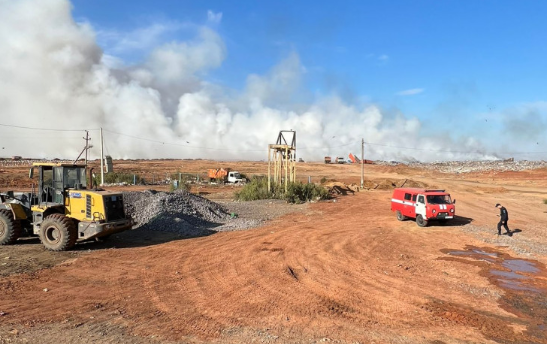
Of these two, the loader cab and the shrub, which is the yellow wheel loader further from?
the shrub

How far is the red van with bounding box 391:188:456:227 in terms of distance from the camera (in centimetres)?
1988

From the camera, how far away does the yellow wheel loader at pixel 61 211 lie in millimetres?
13266

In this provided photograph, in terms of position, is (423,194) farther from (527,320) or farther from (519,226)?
(527,320)

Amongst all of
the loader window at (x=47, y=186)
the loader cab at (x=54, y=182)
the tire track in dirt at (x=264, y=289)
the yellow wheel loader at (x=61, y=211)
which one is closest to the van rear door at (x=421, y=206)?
the tire track in dirt at (x=264, y=289)

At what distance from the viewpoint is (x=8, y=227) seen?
13789 millimetres

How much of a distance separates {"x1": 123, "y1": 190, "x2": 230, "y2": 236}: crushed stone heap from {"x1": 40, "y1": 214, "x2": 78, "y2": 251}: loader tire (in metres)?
5.14

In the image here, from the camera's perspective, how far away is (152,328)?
7168 mm

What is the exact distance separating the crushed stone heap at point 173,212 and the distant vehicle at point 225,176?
1303 inches

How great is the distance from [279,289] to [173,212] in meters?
11.7

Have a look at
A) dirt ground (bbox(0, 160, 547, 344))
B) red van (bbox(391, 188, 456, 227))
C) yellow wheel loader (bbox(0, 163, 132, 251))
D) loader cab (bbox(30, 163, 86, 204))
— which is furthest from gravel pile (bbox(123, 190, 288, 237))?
red van (bbox(391, 188, 456, 227))

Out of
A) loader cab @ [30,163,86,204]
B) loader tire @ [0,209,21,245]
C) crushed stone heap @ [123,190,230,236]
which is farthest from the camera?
crushed stone heap @ [123,190,230,236]

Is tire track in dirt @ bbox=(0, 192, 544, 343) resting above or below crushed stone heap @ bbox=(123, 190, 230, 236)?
below

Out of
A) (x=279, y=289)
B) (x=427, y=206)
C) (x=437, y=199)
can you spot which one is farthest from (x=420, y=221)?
(x=279, y=289)

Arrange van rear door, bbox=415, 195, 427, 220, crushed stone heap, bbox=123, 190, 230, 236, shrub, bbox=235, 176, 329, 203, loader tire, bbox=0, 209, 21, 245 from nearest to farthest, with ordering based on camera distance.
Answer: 1. loader tire, bbox=0, 209, 21, 245
2. crushed stone heap, bbox=123, 190, 230, 236
3. van rear door, bbox=415, 195, 427, 220
4. shrub, bbox=235, 176, 329, 203
